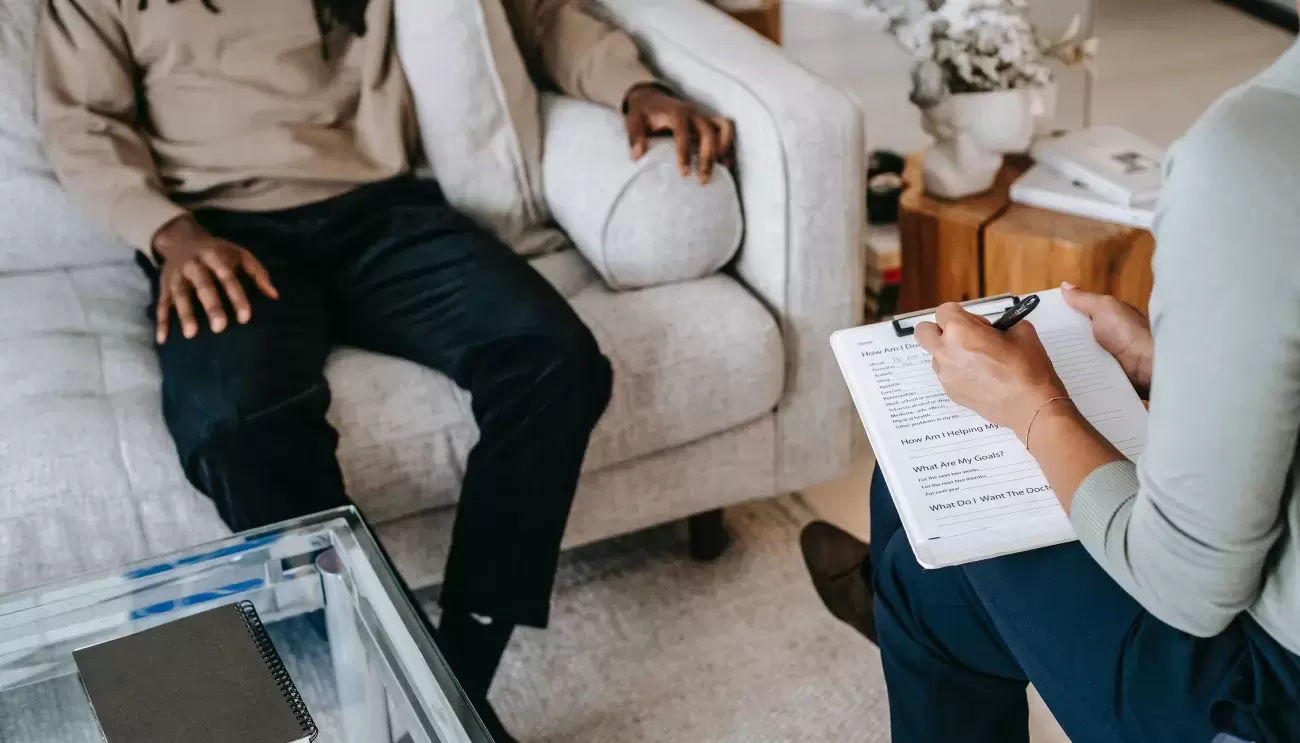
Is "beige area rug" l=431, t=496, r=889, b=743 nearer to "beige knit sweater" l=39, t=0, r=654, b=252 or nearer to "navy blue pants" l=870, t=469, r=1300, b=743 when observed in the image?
"navy blue pants" l=870, t=469, r=1300, b=743

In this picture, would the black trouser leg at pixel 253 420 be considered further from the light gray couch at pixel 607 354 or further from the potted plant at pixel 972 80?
the potted plant at pixel 972 80

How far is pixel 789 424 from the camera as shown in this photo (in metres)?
1.64

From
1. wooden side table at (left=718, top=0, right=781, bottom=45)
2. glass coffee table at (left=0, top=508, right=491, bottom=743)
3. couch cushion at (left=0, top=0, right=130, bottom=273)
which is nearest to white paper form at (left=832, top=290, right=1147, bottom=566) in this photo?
glass coffee table at (left=0, top=508, right=491, bottom=743)

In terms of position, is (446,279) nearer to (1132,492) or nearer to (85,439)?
(85,439)

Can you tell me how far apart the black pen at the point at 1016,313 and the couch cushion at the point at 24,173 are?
3.87 ft

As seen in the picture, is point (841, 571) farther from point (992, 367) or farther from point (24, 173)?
point (24, 173)

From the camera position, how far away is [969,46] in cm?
174

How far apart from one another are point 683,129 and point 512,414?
1.45 ft

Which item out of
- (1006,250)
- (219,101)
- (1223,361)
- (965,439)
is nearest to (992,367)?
(965,439)

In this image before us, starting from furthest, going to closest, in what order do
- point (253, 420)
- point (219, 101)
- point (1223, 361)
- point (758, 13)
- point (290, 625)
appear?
1. point (758, 13)
2. point (219, 101)
3. point (253, 420)
4. point (290, 625)
5. point (1223, 361)

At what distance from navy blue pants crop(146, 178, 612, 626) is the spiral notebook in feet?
0.82

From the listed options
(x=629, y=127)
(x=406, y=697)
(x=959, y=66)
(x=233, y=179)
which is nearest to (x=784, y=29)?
(x=959, y=66)

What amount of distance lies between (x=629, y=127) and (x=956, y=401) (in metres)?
0.74

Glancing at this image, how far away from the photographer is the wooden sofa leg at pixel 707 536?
1.72 metres
